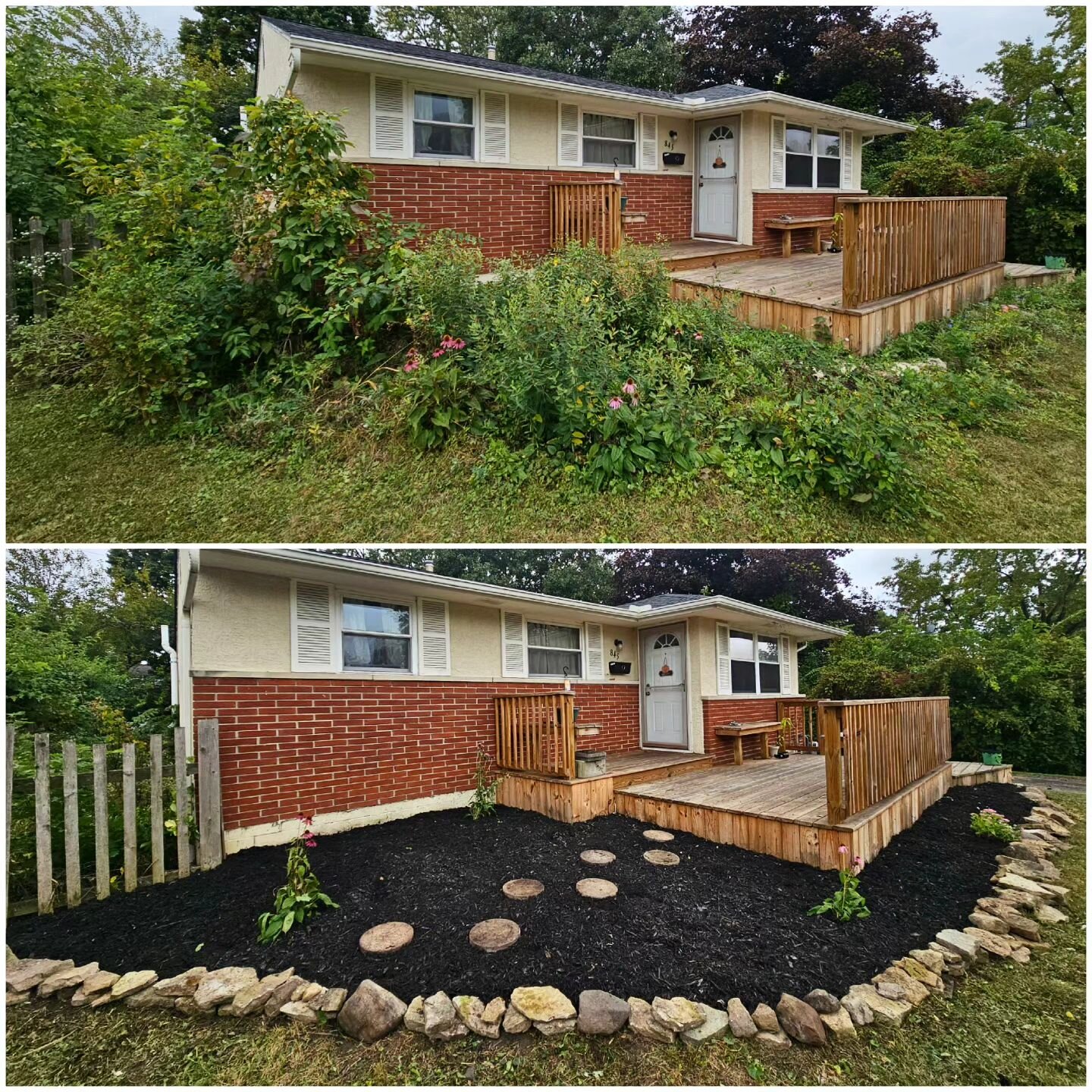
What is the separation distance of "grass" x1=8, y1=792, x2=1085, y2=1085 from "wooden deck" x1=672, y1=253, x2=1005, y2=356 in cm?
617

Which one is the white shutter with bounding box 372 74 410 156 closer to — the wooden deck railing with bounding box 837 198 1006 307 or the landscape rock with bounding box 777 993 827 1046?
the wooden deck railing with bounding box 837 198 1006 307

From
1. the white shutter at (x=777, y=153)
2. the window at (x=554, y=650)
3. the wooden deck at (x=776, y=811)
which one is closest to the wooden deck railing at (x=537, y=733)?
the wooden deck at (x=776, y=811)

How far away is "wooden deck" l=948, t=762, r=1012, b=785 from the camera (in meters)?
9.52

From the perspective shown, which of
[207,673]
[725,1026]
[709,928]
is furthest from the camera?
[207,673]

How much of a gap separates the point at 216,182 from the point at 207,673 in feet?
18.3

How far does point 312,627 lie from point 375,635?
79 cm

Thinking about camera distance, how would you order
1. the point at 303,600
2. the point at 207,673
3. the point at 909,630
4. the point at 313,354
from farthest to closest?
the point at 909,630, the point at 313,354, the point at 303,600, the point at 207,673

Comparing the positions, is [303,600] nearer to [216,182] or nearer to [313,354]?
[313,354]

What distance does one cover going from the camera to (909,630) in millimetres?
13375

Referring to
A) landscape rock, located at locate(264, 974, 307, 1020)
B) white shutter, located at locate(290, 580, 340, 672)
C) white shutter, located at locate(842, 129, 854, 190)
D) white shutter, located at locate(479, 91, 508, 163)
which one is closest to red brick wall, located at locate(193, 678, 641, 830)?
white shutter, located at locate(290, 580, 340, 672)

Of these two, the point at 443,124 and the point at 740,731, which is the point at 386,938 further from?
the point at 443,124

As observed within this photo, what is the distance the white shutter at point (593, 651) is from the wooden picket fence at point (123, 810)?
5593 millimetres

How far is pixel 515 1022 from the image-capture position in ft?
11.1

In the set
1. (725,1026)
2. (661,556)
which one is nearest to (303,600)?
(725,1026)
